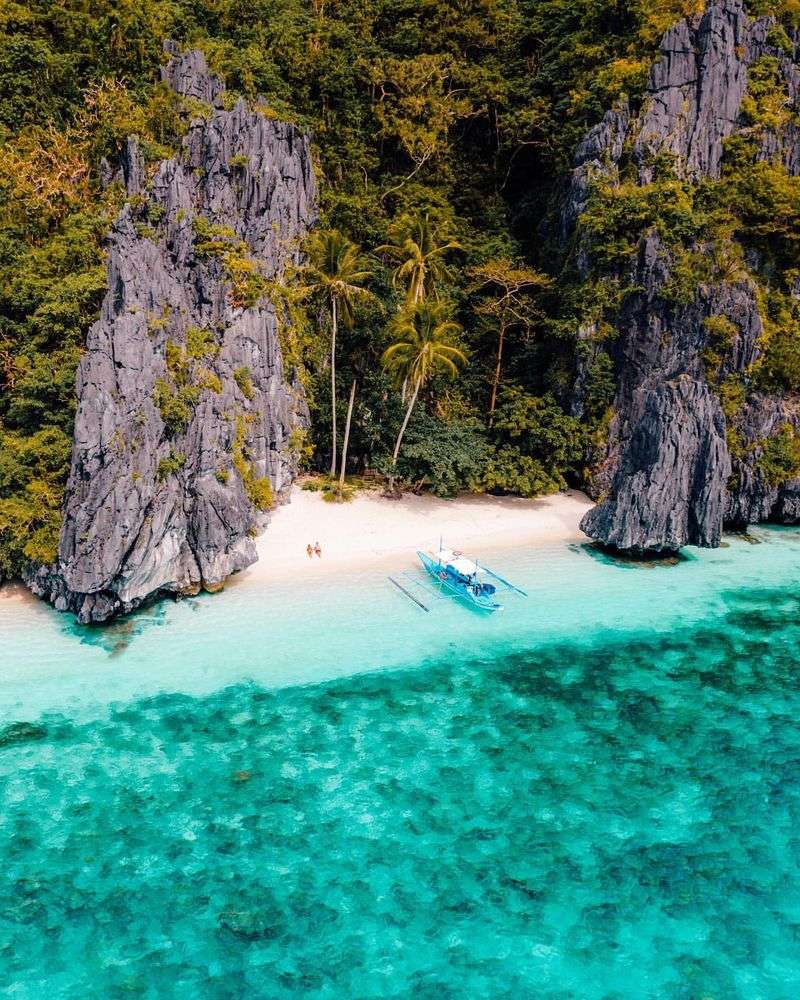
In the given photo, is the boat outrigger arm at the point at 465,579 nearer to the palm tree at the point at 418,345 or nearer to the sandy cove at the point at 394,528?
the sandy cove at the point at 394,528

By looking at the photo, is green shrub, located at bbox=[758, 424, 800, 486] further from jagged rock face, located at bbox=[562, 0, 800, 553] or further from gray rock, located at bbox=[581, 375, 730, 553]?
gray rock, located at bbox=[581, 375, 730, 553]

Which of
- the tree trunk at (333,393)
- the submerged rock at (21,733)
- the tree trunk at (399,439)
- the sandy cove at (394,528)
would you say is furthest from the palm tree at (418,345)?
the submerged rock at (21,733)

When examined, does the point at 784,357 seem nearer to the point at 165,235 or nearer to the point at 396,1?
the point at 165,235

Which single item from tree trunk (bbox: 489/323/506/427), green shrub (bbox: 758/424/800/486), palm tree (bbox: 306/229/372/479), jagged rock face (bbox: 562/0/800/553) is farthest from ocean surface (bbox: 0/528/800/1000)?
tree trunk (bbox: 489/323/506/427)

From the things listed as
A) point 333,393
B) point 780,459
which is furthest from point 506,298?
point 780,459

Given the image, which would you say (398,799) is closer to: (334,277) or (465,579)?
(465,579)

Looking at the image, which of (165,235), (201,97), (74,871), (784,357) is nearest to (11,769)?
(74,871)
